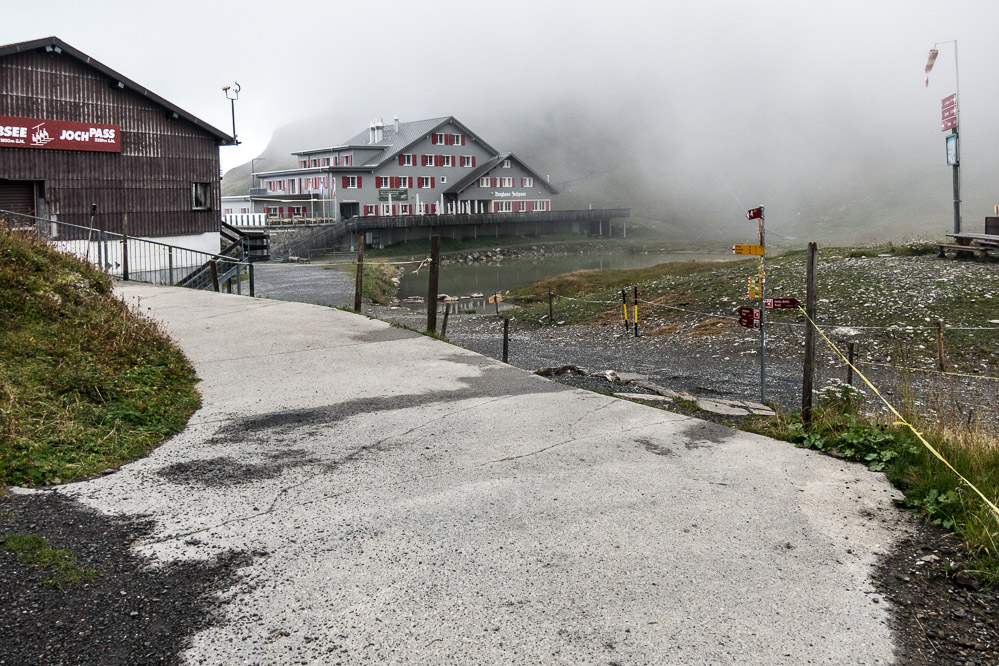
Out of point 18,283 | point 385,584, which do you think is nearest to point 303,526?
point 385,584

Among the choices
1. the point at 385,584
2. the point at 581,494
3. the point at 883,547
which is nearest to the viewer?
the point at 385,584

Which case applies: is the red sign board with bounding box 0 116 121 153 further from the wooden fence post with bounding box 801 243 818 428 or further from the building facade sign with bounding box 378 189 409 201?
the building facade sign with bounding box 378 189 409 201

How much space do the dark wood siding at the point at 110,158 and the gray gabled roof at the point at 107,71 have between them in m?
Answer: 0.29

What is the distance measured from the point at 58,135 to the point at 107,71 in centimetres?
317

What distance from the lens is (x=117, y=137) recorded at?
3503cm

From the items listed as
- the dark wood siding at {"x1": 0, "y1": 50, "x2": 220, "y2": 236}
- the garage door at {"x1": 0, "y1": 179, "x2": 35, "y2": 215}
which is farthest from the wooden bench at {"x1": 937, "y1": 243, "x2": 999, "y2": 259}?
the garage door at {"x1": 0, "y1": 179, "x2": 35, "y2": 215}

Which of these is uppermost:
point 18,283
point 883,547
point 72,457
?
point 18,283

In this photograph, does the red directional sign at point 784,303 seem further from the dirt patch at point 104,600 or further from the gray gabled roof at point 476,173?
the gray gabled roof at point 476,173

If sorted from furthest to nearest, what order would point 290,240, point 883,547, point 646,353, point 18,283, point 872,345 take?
point 290,240, point 646,353, point 872,345, point 18,283, point 883,547

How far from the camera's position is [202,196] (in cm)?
3916

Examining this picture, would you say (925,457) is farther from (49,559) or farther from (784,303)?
(49,559)

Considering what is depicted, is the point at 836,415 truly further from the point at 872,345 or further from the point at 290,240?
the point at 290,240

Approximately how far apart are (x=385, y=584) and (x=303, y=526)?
1278mm

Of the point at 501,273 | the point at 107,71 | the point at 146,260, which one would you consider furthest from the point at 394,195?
the point at 146,260
